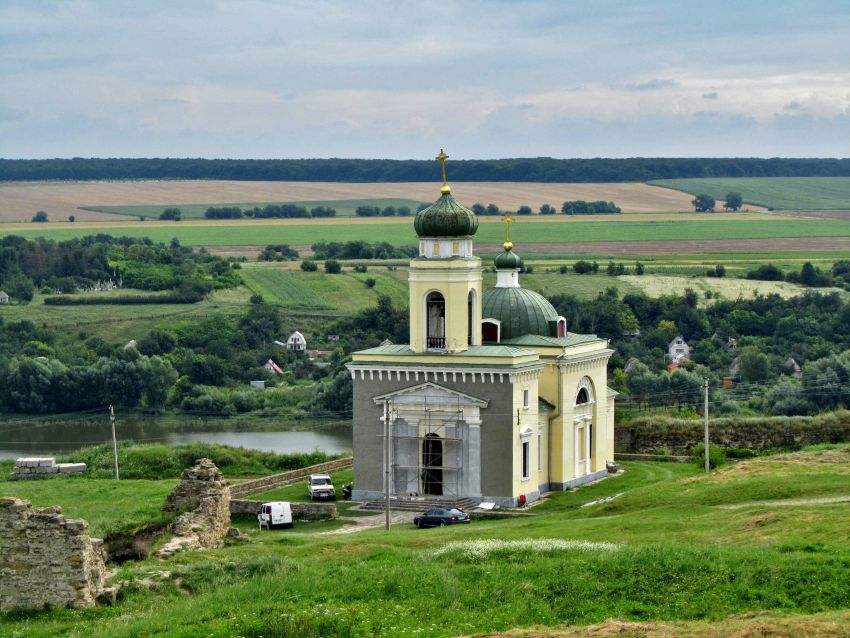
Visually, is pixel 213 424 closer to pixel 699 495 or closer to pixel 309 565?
pixel 699 495

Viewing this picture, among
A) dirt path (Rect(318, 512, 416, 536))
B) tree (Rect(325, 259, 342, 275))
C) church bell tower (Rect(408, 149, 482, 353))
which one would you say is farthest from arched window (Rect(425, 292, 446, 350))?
tree (Rect(325, 259, 342, 275))

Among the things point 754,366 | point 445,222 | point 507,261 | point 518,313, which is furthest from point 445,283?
point 754,366

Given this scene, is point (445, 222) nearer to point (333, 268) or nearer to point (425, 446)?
point (425, 446)

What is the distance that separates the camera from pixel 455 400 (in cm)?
4466

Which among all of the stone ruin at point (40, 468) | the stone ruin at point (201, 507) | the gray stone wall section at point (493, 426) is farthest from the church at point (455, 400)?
the stone ruin at point (201, 507)

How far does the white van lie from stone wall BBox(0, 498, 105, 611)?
15.5 m

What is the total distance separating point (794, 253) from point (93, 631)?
445ft

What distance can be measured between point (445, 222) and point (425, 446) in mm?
6011

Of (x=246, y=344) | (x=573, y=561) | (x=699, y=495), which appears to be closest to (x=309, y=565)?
(x=573, y=561)

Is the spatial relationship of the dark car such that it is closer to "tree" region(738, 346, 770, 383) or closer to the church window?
the church window

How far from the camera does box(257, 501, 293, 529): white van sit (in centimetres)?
4081

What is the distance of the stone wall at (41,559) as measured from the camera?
2511 centimetres

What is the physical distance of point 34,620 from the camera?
2489 centimetres

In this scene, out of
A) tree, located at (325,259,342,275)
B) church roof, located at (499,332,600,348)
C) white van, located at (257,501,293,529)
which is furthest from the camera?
tree, located at (325,259,342,275)
